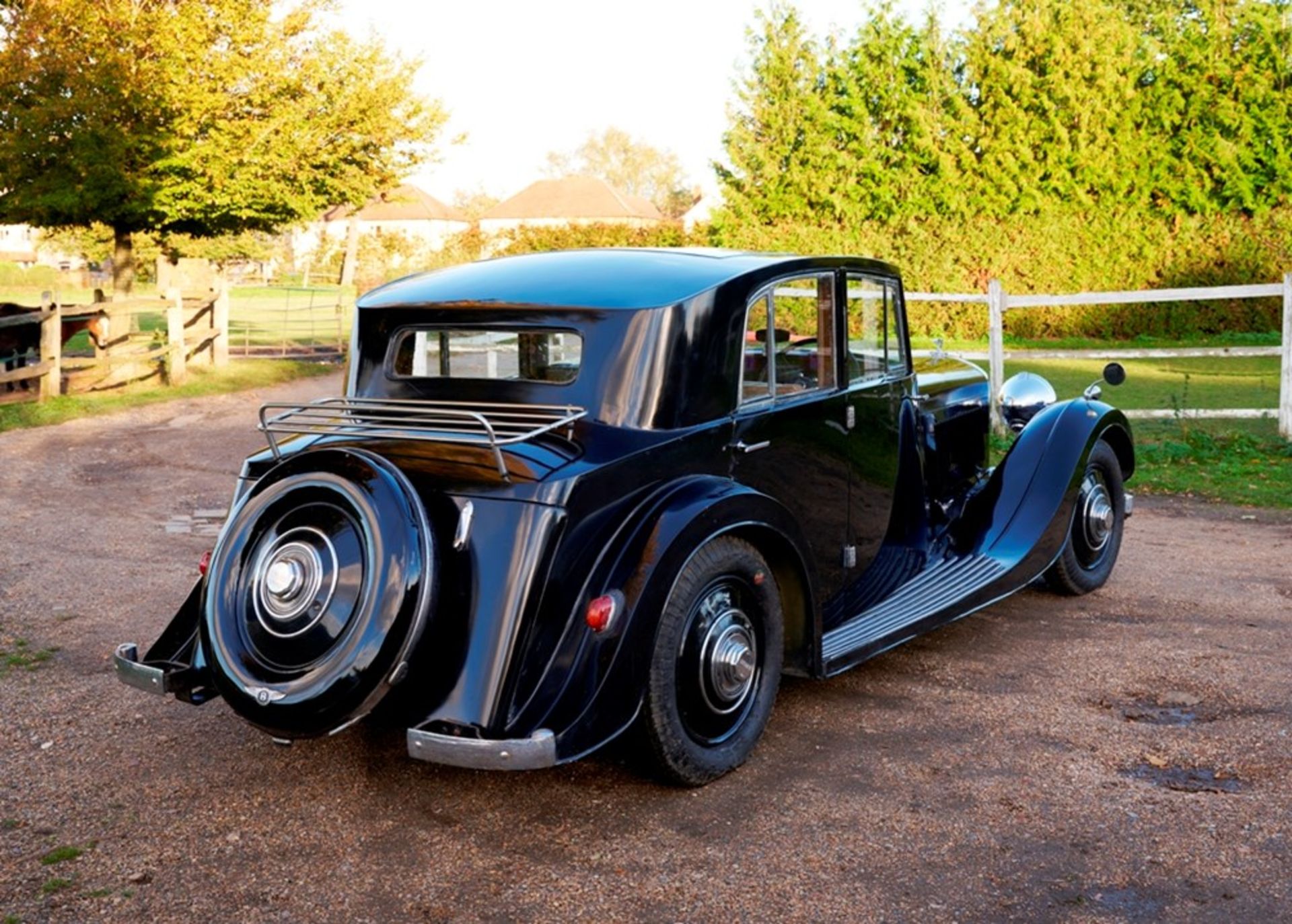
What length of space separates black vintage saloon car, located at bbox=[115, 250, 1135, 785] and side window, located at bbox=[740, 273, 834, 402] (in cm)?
1

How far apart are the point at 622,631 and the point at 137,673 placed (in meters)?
1.66

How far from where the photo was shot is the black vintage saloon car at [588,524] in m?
3.59

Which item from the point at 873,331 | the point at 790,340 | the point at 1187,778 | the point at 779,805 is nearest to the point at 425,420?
the point at 790,340

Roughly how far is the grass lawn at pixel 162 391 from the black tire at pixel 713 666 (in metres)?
11.3

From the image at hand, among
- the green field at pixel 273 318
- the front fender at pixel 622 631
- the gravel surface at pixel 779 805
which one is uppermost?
the green field at pixel 273 318

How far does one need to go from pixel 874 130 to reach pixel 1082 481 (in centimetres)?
2051

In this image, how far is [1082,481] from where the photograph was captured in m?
6.12

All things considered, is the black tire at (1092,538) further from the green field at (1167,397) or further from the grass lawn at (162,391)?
the grass lawn at (162,391)

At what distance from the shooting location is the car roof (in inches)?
174

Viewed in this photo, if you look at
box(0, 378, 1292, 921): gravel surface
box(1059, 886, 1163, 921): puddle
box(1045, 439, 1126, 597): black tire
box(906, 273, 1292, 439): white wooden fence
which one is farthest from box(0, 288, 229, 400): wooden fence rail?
box(1059, 886, 1163, 921): puddle

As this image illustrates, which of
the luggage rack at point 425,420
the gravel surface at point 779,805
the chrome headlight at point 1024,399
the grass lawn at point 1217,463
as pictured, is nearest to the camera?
the gravel surface at point 779,805

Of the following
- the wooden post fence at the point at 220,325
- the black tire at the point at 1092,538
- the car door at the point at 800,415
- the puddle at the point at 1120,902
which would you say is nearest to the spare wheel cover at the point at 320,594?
the car door at the point at 800,415

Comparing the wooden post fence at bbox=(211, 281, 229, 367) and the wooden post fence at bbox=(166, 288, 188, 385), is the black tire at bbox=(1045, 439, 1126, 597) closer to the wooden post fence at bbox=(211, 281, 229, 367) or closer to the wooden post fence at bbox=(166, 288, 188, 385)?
the wooden post fence at bbox=(166, 288, 188, 385)

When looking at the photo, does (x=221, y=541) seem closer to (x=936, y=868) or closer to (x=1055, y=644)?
(x=936, y=868)
